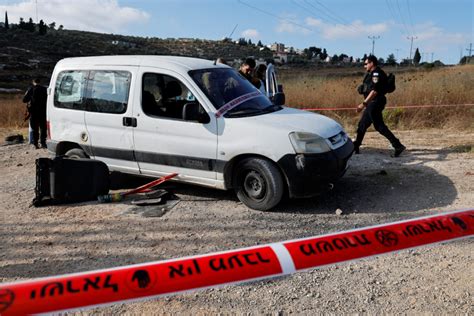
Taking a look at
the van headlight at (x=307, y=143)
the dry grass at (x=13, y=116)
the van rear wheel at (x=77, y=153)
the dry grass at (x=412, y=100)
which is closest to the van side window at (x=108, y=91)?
the van rear wheel at (x=77, y=153)

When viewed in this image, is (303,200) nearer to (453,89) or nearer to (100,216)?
(100,216)

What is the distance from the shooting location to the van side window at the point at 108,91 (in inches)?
232

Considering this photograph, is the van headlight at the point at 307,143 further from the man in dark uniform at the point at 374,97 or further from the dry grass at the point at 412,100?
the dry grass at the point at 412,100

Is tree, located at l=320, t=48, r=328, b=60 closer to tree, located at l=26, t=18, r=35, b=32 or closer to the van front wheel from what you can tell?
tree, located at l=26, t=18, r=35, b=32

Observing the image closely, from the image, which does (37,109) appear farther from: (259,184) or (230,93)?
(259,184)

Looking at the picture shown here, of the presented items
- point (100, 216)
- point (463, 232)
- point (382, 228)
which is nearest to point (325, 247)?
point (382, 228)

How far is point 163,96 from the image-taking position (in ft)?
19.0

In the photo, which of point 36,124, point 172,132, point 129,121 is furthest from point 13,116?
point 172,132

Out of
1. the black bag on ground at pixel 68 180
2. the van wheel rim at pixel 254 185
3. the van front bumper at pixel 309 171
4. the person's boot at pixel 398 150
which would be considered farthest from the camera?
the person's boot at pixel 398 150

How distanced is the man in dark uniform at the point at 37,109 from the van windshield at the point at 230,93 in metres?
6.37

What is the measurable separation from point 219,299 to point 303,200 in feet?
8.22

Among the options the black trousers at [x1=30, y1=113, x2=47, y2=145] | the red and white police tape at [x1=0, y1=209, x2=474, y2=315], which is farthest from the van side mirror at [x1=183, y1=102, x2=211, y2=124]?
the black trousers at [x1=30, y1=113, x2=47, y2=145]

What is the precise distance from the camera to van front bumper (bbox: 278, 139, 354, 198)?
495cm

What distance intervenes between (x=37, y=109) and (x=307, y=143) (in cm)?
802
